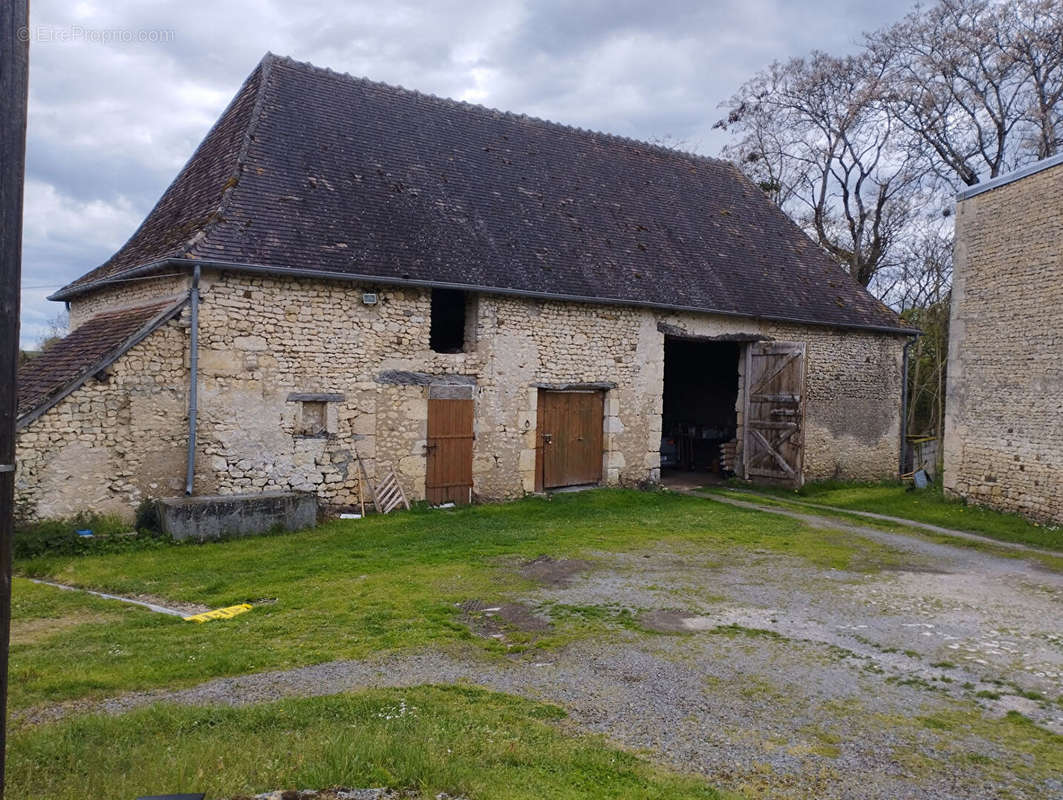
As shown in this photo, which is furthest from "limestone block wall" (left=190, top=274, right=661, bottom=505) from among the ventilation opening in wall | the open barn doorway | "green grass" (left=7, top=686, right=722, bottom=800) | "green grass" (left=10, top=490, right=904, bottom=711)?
"green grass" (left=7, top=686, right=722, bottom=800)

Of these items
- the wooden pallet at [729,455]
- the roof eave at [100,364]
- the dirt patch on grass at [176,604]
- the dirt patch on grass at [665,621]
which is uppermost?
the roof eave at [100,364]

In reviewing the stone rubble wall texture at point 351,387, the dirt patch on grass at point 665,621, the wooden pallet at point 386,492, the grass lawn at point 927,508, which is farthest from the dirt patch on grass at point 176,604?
the grass lawn at point 927,508

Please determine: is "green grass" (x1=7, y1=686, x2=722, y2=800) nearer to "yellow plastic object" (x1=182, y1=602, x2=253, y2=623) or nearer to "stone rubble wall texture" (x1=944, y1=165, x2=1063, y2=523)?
"yellow plastic object" (x1=182, y1=602, x2=253, y2=623)

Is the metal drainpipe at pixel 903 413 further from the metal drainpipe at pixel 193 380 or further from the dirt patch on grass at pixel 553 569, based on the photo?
the metal drainpipe at pixel 193 380

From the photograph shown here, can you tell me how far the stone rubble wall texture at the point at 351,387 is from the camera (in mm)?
9953

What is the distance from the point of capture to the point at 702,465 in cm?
1883

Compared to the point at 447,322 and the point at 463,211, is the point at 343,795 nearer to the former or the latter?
the point at 463,211

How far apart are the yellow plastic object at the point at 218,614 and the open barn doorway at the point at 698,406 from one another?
39.5 feet

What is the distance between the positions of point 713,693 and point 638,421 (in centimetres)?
977

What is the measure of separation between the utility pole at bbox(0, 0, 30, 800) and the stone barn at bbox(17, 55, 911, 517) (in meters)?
7.49

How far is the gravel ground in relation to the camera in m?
3.93

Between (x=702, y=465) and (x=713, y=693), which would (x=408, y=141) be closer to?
(x=702, y=465)

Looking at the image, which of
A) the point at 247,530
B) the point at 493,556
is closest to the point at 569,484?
the point at 493,556

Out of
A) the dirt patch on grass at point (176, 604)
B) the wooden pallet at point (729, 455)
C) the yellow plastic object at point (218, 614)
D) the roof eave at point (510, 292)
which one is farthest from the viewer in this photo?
the wooden pallet at point (729, 455)
